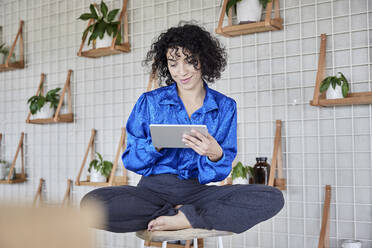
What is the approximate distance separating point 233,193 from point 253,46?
161 centimetres

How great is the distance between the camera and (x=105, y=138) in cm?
355

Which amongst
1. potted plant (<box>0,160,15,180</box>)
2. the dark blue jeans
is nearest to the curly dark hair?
the dark blue jeans

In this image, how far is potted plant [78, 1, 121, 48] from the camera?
3346 mm

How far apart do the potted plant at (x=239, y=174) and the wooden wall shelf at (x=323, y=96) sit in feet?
1.90

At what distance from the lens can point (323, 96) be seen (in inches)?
99.2

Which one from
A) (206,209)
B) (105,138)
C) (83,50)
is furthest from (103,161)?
(206,209)

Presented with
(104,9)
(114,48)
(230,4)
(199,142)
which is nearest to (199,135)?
(199,142)

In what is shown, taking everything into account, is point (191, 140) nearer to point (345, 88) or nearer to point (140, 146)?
point (140, 146)

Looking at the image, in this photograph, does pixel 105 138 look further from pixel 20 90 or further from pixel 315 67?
pixel 315 67

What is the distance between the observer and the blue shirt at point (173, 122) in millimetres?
1662

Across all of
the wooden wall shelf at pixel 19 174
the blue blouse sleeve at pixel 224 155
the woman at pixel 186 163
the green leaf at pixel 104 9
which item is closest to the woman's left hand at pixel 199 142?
the woman at pixel 186 163

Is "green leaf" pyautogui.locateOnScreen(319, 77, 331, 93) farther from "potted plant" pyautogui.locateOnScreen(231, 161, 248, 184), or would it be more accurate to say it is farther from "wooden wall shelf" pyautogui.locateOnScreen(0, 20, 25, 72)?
"wooden wall shelf" pyautogui.locateOnScreen(0, 20, 25, 72)

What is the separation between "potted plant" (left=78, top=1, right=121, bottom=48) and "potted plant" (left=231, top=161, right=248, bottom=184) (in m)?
1.45

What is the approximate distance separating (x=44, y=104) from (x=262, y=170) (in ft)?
6.85
